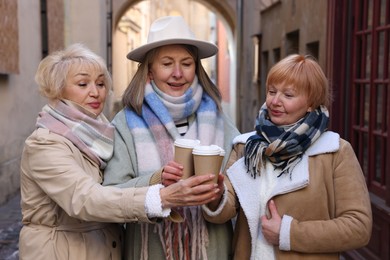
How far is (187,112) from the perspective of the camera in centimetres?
233

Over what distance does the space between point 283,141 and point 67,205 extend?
843 millimetres

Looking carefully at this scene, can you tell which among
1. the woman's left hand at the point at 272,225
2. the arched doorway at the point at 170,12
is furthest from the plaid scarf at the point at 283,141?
the arched doorway at the point at 170,12

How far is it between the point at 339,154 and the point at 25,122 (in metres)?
7.00

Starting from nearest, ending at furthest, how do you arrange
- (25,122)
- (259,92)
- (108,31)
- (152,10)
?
(25,122) → (259,92) → (108,31) → (152,10)

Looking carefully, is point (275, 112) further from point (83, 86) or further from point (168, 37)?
point (83, 86)

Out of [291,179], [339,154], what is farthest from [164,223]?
[339,154]

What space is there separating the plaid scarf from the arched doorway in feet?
13.8

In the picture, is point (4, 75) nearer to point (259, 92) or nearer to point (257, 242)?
point (257, 242)

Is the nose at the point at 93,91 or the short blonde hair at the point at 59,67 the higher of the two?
the short blonde hair at the point at 59,67

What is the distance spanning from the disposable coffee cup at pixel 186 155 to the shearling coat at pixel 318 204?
0.87 feet

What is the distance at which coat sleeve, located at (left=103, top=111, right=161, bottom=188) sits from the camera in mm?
2166

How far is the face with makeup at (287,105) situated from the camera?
2084 mm

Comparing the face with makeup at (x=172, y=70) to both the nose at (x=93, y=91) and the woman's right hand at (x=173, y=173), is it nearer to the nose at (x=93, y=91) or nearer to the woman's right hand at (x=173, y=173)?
the nose at (x=93, y=91)

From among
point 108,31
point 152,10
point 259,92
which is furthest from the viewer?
point 152,10
